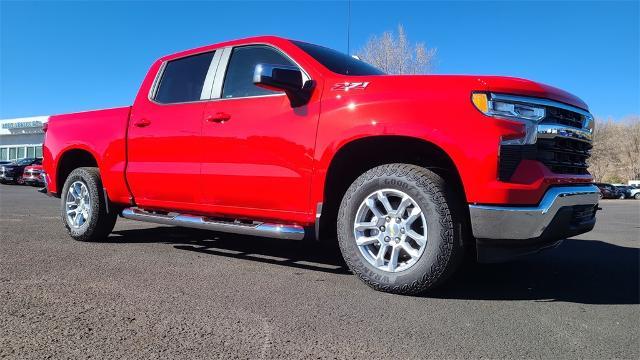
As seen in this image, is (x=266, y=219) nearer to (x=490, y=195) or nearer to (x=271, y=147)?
(x=271, y=147)

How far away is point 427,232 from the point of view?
3160 millimetres

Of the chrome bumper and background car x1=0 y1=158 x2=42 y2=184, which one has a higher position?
the chrome bumper

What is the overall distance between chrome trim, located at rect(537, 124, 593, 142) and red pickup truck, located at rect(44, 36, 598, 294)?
1 centimetres

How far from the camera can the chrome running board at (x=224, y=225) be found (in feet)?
12.4

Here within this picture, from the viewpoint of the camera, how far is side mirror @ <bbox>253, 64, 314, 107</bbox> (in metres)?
3.56

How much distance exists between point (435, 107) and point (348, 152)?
76 cm

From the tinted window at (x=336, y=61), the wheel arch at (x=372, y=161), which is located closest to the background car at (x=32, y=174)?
the tinted window at (x=336, y=61)

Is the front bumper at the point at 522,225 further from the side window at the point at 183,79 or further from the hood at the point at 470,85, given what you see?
the side window at the point at 183,79

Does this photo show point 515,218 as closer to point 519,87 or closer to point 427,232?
point 427,232

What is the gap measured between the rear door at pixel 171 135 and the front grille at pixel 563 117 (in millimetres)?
2829

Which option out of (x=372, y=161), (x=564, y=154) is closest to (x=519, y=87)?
(x=564, y=154)

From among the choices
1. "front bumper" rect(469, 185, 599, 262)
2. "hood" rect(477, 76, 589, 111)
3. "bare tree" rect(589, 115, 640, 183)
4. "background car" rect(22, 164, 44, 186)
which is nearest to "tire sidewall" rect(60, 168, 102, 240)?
"front bumper" rect(469, 185, 599, 262)

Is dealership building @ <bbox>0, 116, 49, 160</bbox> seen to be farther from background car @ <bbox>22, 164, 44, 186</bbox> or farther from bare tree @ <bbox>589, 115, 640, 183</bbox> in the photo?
bare tree @ <bbox>589, 115, 640, 183</bbox>

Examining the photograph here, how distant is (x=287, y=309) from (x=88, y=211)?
3.43 meters
